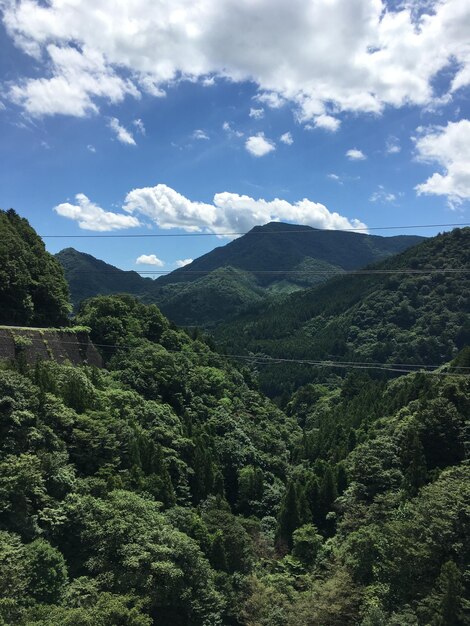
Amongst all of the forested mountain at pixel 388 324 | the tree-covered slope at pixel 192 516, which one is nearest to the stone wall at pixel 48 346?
the tree-covered slope at pixel 192 516

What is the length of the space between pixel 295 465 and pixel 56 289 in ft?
128

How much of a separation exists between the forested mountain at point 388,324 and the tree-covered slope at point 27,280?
3636 inches

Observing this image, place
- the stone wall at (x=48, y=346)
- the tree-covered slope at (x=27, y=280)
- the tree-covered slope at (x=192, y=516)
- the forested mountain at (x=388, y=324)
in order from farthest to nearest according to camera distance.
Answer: the forested mountain at (x=388, y=324) → the tree-covered slope at (x=27, y=280) → the stone wall at (x=48, y=346) → the tree-covered slope at (x=192, y=516)

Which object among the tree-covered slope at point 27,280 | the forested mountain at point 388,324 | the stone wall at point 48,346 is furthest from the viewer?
the forested mountain at point 388,324

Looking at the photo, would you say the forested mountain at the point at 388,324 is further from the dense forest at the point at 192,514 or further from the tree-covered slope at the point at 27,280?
the tree-covered slope at the point at 27,280

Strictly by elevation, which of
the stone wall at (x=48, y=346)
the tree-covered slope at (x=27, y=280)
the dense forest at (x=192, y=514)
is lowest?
the dense forest at (x=192, y=514)

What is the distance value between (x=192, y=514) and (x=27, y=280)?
25931 mm

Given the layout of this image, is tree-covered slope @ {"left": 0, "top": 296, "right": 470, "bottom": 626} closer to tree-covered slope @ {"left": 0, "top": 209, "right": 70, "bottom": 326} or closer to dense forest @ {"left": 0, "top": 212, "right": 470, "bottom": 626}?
dense forest @ {"left": 0, "top": 212, "right": 470, "bottom": 626}

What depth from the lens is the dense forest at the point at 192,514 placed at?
62.6 ft

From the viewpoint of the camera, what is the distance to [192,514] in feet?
98.3

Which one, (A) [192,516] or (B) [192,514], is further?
(B) [192,514]

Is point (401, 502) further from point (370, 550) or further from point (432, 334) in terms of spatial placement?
point (432, 334)

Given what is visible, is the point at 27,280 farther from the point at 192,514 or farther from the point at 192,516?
the point at 192,516

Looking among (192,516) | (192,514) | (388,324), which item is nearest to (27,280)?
(192,514)
